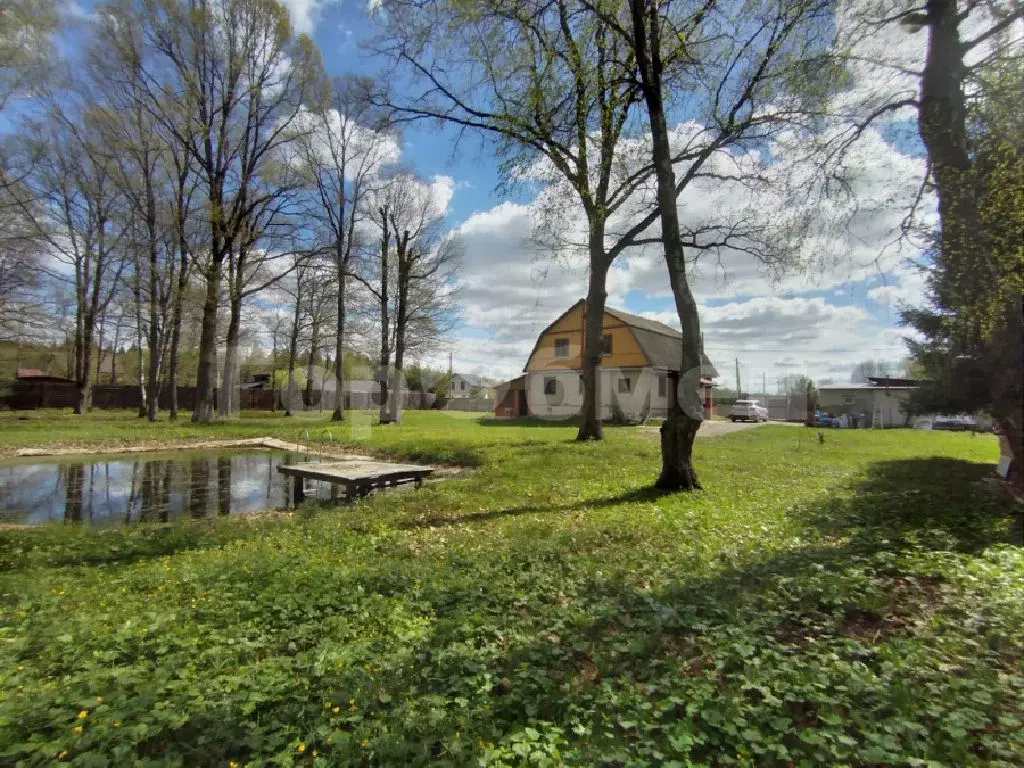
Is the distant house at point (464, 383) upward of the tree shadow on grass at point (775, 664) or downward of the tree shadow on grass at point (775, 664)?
upward

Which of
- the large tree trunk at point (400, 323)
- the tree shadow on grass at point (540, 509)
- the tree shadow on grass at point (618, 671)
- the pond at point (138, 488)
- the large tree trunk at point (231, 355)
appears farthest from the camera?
the large tree trunk at point (400, 323)

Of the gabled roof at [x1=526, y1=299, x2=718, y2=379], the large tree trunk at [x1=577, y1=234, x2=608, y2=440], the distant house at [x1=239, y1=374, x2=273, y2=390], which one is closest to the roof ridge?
the gabled roof at [x1=526, y1=299, x2=718, y2=379]

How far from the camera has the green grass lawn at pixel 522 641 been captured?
7.51ft

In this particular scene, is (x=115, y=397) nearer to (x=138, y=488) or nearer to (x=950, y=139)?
(x=138, y=488)

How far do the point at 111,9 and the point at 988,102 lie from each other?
2642 cm

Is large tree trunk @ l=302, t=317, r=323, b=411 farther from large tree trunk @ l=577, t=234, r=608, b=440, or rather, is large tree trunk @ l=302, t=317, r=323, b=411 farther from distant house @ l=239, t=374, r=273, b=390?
large tree trunk @ l=577, t=234, r=608, b=440

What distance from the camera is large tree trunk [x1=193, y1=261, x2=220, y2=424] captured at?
21.2 meters

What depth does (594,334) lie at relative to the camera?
48.5 ft

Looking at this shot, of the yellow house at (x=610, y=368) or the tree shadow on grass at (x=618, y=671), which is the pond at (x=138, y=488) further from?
the yellow house at (x=610, y=368)

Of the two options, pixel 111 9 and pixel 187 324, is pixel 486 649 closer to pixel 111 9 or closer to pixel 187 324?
pixel 111 9

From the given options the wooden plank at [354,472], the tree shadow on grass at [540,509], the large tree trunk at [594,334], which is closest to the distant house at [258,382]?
the large tree trunk at [594,334]

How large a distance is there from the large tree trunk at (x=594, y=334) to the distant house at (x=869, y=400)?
26.0m

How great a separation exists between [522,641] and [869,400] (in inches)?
1613

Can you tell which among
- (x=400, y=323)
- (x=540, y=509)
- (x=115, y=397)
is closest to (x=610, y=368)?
(x=400, y=323)
